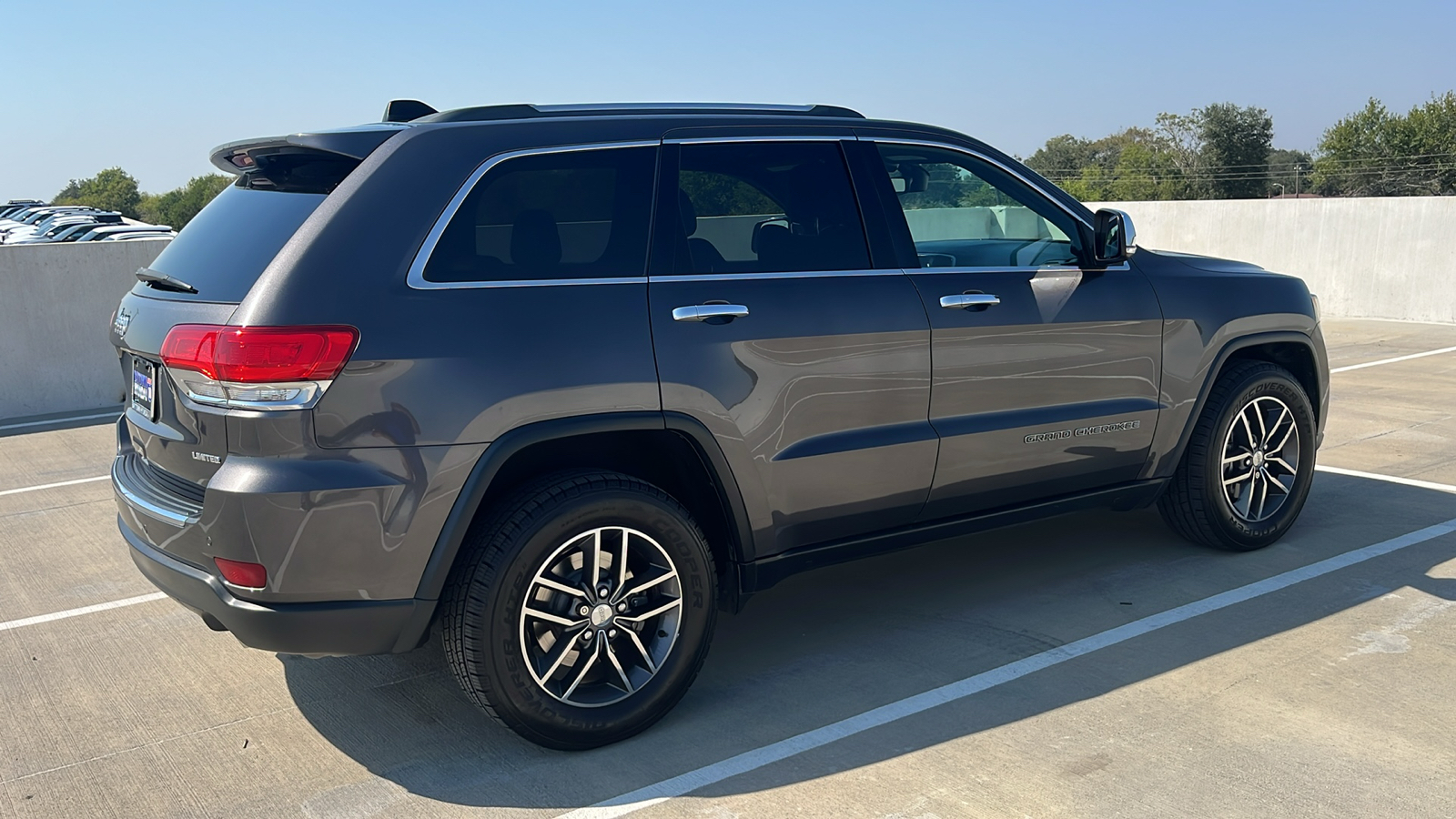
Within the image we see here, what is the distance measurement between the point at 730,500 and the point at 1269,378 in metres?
2.73

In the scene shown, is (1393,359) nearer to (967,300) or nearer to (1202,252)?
(1202,252)

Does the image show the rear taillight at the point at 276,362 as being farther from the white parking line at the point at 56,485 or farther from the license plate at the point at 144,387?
the white parking line at the point at 56,485

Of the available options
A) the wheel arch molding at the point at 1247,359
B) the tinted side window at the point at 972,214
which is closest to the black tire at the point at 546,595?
the tinted side window at the point at 972,214

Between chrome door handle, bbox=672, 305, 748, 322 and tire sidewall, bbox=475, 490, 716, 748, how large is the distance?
56 centimetres

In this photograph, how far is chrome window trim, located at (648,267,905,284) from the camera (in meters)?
3.67

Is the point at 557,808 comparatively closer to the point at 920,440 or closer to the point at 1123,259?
the point at 920,440

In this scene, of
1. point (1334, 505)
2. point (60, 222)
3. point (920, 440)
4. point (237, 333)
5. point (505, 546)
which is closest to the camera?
point (237, 333)

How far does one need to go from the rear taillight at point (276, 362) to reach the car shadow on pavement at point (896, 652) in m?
1.18

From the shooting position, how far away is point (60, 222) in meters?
37.7

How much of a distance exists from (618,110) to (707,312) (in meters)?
0.77

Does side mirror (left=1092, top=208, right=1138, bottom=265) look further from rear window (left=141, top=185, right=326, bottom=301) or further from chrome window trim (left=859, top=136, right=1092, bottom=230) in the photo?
rear window (left=141, top=185, right=326, bottom=301)

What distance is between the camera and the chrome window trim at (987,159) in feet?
14.0

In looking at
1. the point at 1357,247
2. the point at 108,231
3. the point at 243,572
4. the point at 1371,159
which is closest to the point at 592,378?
the point at 243,572

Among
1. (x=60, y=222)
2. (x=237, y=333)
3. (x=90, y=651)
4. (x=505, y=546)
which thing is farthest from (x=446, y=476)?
(x=60, y=222)
